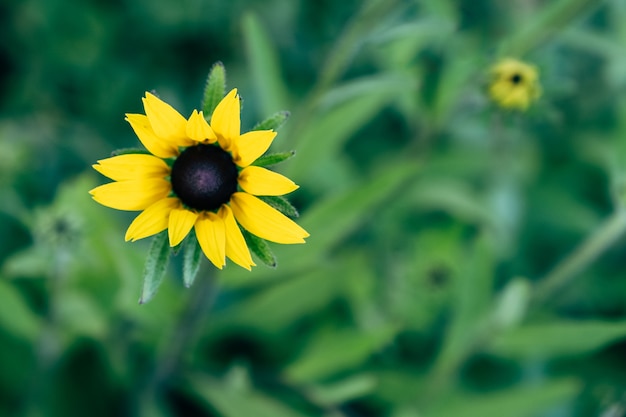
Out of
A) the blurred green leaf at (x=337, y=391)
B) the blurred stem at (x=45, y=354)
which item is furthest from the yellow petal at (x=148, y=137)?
the blurred green leaf at (x=337, y=391)

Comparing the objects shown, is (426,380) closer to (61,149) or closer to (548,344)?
(548,344)

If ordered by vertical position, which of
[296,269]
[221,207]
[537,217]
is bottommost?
[221,207]

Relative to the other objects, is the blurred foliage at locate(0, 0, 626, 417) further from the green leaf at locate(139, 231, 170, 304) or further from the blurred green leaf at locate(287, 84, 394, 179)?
the green leaf at locate(139, 231, 170, 304)

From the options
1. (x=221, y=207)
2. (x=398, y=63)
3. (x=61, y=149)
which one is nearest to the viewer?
(x=221, y=207)

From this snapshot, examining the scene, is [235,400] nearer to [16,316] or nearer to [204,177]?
[16,316]

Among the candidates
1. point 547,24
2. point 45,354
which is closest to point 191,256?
point 45,354

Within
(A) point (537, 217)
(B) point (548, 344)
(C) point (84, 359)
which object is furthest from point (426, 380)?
(C) point (84, 359)
